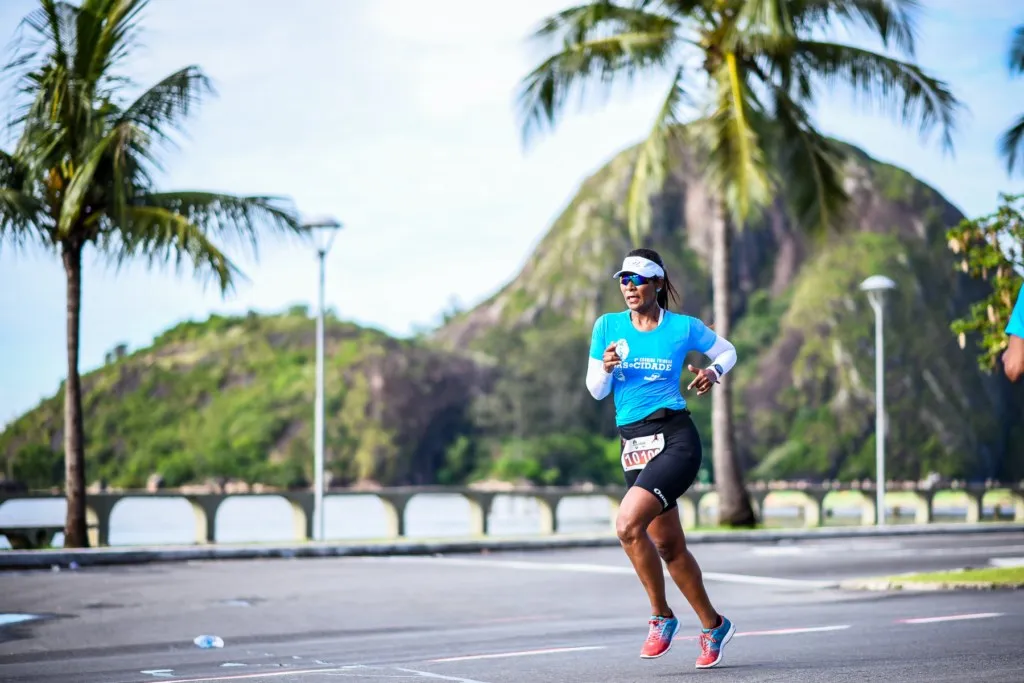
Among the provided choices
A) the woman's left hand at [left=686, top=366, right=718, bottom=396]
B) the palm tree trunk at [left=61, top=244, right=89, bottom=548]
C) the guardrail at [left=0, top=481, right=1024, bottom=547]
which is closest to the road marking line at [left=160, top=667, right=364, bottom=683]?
the woman's left hand at [left=686, top=366, right=718, bottom=396]

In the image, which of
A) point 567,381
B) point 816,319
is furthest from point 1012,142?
point 816,319

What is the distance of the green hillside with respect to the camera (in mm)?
128625

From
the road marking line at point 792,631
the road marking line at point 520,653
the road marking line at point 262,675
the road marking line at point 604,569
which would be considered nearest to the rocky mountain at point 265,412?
the road marking line at point 604,569

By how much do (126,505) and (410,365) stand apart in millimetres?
37096

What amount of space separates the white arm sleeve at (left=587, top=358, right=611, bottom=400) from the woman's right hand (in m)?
0.03

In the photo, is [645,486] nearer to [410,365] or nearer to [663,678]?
[663,678]

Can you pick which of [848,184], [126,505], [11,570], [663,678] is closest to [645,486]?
[663,678]

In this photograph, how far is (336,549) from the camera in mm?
21141

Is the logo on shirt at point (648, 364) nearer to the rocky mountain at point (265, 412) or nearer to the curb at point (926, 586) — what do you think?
the curb at point (926, 586)

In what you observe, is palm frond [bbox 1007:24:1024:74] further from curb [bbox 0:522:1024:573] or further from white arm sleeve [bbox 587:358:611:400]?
white arm sleeve [bbox 587:358:611:400]

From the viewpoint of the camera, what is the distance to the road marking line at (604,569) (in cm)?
1575

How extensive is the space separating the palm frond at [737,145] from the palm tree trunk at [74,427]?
10.7 m

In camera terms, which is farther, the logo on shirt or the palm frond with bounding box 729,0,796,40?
the palm frond with bounding box 729,0,796,40

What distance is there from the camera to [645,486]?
7117mm
